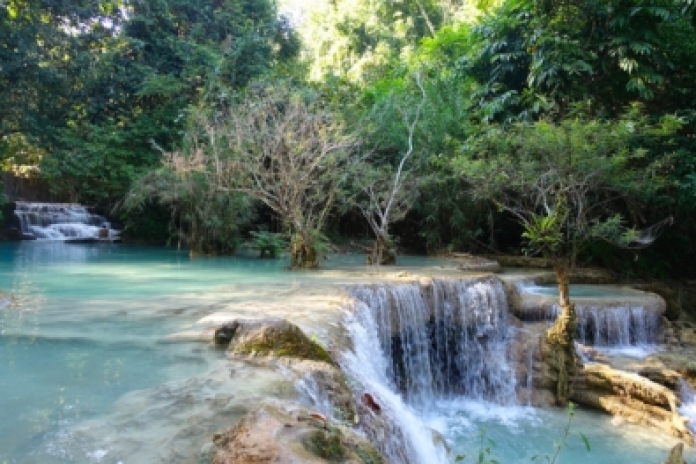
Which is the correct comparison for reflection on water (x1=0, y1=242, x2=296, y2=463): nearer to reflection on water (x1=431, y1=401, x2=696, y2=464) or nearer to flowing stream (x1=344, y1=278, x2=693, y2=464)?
flowing stream (x1=344, y1=278, x2=693, y2=464)

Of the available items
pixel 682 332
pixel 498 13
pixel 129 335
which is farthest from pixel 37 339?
pixel 498 13

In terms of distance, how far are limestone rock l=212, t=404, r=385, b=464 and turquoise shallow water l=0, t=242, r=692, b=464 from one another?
328mm

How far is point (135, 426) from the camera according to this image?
134 inches

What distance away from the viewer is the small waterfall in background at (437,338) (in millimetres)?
8156

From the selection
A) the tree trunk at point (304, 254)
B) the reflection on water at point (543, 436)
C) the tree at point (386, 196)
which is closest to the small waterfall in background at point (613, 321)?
the reflection on water at point (543, 436)

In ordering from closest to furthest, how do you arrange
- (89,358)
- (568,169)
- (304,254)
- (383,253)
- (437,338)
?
(89,358)
(568,169)
(437,338)
(304,254)
(383,253)

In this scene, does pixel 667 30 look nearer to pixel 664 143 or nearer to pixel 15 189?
pixel 664 143

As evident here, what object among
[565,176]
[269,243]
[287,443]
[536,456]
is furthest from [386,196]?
[287,443]

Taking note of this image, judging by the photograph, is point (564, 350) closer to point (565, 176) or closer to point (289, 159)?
point (565, 176)

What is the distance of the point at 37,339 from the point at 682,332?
10547mm

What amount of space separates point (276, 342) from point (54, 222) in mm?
18732

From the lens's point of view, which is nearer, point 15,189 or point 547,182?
point 547,182

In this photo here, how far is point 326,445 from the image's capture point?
9.13ft

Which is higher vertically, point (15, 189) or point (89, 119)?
point (89, 119)
